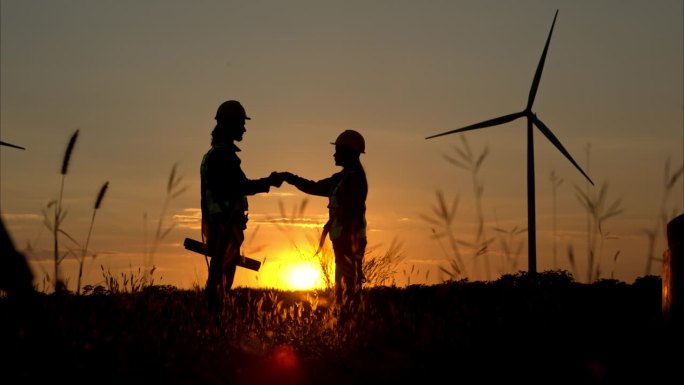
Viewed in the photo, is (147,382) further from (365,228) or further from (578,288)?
(578,288)

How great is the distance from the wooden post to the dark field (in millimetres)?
224

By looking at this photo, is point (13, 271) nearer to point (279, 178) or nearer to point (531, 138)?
point (279, 178)

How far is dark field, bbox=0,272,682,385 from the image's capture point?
6398 millimetres

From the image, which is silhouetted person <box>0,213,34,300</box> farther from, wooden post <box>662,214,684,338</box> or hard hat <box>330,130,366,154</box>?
hard hat <box>330,130,366,154</box>

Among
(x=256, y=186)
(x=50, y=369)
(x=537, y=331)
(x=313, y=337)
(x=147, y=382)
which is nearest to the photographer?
(x=50, y=369)

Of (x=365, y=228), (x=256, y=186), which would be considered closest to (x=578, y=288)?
(x=365, y=228)

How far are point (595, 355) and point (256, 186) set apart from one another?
6.76 meters

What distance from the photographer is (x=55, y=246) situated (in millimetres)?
7254

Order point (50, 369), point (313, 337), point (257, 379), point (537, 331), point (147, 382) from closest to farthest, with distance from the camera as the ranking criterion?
point (50, 369), point (147, 382), point (257, 379), point (537, 331), point (313, 337)

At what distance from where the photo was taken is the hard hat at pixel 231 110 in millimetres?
12234

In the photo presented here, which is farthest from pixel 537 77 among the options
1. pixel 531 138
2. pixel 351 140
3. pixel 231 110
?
pixel 231 110

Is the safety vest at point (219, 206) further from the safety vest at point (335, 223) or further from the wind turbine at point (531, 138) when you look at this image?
the wind turbine at point (531, 138)

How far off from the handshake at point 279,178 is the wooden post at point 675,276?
24.1ft

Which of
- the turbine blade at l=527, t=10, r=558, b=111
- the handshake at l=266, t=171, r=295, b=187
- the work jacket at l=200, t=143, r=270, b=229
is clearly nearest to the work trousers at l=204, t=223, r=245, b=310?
the work jacket at l=200, t=143, r=270, b=229
